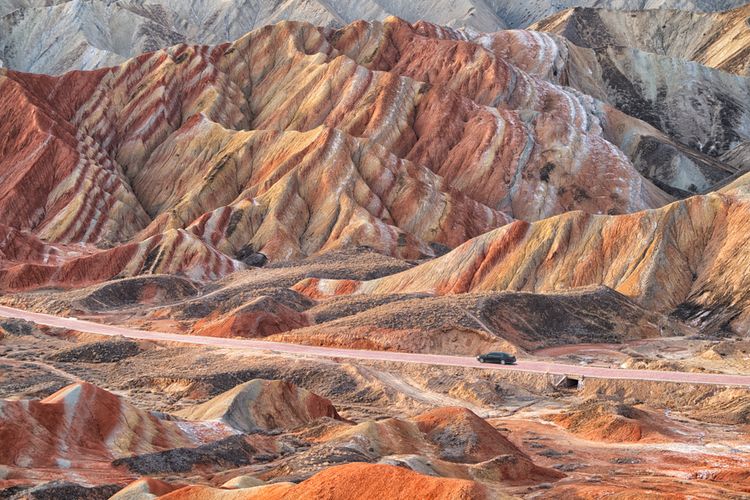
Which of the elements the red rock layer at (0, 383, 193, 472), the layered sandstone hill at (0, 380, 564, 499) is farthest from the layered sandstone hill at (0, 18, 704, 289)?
the red rock layer at (0, 383, 193, 472)

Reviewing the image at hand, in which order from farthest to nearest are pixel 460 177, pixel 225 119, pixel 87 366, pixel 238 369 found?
pixel 225 119
pixel 460 177
pixel 87 366
pixel 238 369

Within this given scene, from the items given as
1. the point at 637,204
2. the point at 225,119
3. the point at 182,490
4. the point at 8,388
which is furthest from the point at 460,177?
the point at 182,490

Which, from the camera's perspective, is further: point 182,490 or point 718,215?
point 718,215

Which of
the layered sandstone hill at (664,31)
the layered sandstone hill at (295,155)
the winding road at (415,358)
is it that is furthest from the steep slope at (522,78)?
the winding road at (415,358)

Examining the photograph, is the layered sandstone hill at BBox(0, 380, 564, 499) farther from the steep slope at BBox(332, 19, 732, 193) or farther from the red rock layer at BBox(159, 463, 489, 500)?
the steep slope at BBox(332, 19, 732, 193)

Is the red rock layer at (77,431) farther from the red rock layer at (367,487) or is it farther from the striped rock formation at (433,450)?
the red rock layer at (367,487)

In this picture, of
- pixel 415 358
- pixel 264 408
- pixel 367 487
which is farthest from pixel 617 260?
pixel 367 487

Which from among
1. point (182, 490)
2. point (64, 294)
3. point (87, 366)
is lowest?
point (64, 294)

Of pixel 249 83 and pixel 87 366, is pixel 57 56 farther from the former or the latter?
pixel 87 366
